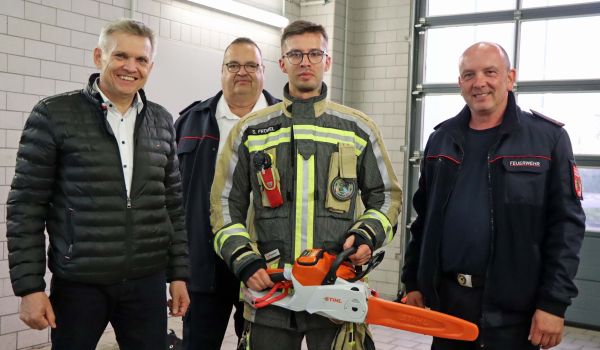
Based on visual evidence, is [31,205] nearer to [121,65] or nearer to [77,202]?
[77,202]

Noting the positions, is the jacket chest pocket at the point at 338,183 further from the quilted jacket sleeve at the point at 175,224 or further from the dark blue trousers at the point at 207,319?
the dark blue trousers at the point at 207,319

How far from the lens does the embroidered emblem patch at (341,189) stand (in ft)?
8.36

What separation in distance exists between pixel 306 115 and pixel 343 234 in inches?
20.3

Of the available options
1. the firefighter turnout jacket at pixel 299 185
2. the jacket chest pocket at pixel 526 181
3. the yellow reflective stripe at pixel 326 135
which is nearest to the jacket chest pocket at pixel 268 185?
the firefighter turnout jacket at pixel 299 185

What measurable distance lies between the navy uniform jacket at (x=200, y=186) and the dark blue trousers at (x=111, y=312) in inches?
18.4

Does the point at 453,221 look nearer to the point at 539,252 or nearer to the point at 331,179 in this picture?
the point at 539,252

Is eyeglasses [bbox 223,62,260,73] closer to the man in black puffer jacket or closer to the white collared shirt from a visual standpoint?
the white collared shirt

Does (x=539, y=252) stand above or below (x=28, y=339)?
above

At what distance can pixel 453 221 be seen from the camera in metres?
2.79

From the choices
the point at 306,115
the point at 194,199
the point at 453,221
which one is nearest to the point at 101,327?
the point at 194,199

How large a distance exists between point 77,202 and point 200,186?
35.8 inches

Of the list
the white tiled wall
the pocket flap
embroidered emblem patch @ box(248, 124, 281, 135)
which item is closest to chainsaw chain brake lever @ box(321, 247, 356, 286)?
embroidered emblem patch @ box(248, 124, 281, 135)

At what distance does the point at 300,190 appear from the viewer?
2541mm

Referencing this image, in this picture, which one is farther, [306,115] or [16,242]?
[306,115]
